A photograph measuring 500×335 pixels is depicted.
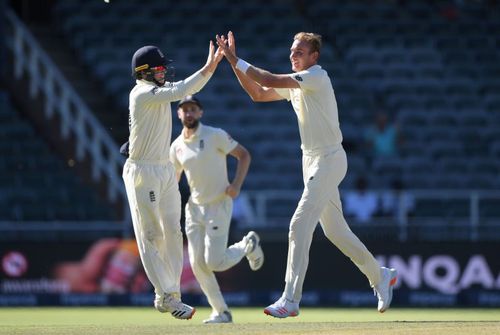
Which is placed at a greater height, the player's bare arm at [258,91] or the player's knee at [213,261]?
the player's bare arm at [258,91]

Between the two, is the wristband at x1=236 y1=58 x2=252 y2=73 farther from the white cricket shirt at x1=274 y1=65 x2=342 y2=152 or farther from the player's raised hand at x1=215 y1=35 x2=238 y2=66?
the white cricket shirt at x1=274 y1=65 x2=342 y2=152

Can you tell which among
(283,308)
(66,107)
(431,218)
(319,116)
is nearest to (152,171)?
(319,116)

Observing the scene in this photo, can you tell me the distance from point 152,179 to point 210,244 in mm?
1951

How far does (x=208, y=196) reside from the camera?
41.7 ft

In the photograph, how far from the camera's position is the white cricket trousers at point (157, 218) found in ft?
35.4

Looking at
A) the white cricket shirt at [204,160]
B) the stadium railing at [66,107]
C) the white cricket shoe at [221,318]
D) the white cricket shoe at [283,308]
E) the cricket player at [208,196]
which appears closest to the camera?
the white cricket shoe at [283,308]

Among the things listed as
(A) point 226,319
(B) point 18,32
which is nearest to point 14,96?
(B) point 18,32

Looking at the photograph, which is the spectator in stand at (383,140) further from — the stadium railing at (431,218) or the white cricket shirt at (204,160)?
the white cricket shirt at (204,160)

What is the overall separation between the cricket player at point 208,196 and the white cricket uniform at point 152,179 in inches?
63.2

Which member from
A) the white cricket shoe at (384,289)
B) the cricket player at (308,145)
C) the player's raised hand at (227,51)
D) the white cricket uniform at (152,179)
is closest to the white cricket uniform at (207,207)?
the white cricket uniform at (152,179)

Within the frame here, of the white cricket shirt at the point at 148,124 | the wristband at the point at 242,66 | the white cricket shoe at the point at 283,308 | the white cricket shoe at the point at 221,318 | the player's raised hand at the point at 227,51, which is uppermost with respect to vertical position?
the player's raised hand at the point at 227,51

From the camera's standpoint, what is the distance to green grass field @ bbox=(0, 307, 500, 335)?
10.1m

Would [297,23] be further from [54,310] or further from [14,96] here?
[54,310]

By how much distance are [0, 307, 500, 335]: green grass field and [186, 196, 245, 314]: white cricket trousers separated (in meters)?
0.40
